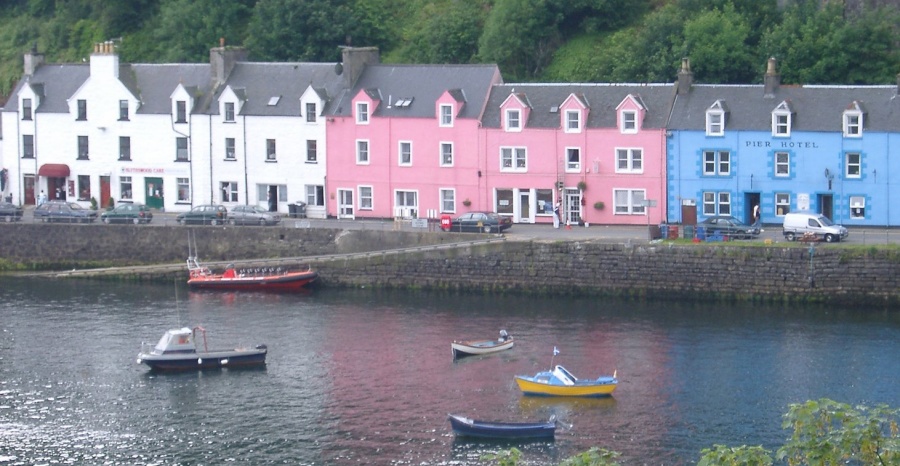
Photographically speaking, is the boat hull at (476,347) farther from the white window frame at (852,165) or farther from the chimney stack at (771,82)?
the chimney stack at (771,82)

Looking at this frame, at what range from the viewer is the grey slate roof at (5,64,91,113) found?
82.8 metres

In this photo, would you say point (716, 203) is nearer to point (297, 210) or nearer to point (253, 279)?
point (297, 210)

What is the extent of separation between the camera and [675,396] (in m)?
51.1

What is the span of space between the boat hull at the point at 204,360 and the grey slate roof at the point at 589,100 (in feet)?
73.3

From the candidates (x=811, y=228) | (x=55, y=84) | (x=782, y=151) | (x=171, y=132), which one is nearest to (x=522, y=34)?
(x=171, y=132)

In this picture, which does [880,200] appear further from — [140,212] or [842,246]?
[140,212]

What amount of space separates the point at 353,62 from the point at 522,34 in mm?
12768

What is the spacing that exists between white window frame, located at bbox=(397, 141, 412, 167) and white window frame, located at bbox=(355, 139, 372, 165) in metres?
1.53

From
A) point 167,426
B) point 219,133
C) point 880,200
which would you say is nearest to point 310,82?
point 219,133

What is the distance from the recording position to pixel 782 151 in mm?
70312

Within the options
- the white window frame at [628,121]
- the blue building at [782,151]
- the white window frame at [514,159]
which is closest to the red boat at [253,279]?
the white window frame at [514,159]

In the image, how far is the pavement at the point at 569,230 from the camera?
66938 mm

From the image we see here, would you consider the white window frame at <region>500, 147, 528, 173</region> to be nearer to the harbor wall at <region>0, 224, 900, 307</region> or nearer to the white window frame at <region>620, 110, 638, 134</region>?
the white window frame at <region>620, 110, 638, 134</region>

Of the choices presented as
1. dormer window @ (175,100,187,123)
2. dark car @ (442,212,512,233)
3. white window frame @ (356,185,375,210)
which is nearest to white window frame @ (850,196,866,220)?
dark car @ (442,212,512,233)
